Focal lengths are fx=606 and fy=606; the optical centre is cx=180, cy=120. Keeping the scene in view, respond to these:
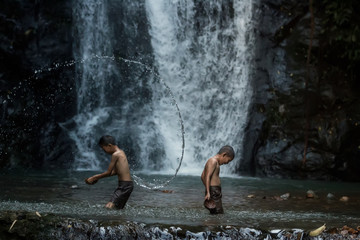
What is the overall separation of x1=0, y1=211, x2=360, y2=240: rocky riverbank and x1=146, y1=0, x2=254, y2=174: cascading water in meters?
10.9

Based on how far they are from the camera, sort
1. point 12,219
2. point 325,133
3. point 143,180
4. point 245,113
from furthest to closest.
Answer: point 245,113 → point 325,133 → point 143,180 → point 12,219

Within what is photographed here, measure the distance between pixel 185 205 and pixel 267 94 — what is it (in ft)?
28.0

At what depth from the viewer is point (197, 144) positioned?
16.9 meters

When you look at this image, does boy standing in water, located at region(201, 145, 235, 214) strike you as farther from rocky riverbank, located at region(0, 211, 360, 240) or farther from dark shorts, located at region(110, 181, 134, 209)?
rocky riverbank, located at region(0, 211, 360, 240)

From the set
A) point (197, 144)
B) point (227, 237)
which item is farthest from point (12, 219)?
point (197, 144)

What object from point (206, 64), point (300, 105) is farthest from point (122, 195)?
point (206, 64)

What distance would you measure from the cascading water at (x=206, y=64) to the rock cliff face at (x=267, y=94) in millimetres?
523

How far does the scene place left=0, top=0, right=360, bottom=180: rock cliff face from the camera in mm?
14789

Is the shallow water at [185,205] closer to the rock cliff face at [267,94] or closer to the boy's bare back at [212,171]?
the boy's bare back at [212,171]

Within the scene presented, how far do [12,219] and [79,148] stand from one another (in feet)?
41.3

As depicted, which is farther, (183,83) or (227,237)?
(183,83)

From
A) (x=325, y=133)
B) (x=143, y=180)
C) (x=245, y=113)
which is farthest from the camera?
(x=245, y=113)

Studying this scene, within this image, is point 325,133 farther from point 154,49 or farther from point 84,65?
point 84,65

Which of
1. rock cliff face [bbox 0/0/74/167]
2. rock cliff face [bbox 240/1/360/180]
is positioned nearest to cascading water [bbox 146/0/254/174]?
rock cliff face [bbox 240/1/360/180]
